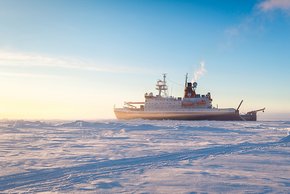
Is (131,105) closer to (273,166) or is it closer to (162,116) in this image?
(162,116)

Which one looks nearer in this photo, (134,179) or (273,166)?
(134,179)

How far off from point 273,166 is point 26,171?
5553 mm

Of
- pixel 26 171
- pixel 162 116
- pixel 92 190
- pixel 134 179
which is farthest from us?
pixel 162 116

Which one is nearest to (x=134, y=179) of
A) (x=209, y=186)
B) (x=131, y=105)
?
(x=209, y=186)

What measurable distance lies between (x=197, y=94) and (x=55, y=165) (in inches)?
2169

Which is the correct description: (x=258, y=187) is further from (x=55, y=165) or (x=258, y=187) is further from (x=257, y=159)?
(x=55, y=165)

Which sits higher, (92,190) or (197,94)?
(197,94)

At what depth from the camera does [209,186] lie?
4992 mm

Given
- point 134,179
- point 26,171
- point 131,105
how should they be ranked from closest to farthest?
point 134,179, point 26,171, point 131,105

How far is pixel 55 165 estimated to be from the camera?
6949 mm

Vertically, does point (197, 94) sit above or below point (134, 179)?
above

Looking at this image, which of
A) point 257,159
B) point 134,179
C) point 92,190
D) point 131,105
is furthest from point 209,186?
point 131,105

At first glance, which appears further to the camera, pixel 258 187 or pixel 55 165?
pixel 55 165

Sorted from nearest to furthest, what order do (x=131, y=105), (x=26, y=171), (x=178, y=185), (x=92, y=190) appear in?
(x=92, y=190)
(x=178, y=185)
(x=26, y=171)
(x=131, y=105)
